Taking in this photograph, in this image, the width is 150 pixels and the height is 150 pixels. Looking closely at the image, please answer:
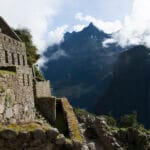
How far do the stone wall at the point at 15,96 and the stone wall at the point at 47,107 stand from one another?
235 centimetres

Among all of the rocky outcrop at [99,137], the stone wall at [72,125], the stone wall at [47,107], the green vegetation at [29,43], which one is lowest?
the rocky outcrop at [99,137]

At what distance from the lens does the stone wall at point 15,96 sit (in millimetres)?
20211

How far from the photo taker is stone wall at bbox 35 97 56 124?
35.3 metres

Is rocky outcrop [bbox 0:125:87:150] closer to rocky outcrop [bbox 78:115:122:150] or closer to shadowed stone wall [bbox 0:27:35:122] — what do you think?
shadowed stone wall [bbox 0:27:35:122]

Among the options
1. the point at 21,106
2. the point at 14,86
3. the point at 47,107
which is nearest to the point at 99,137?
the point at 47,107

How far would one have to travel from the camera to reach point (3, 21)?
169 ft

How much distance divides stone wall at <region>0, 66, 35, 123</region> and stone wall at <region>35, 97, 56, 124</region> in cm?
235

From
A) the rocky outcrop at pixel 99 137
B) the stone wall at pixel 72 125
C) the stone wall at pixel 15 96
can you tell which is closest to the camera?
the stone wall at pixel 15 96

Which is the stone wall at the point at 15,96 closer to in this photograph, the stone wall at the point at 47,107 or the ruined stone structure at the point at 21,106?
the ruined stone structure at the point at 21,106

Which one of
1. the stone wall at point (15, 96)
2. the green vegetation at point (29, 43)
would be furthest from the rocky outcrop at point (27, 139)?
the green vegetation at point (29, 43)

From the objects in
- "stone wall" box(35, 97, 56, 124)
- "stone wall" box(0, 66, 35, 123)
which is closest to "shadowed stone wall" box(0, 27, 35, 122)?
A: "stone wall" box(0, 66, 35, 123)

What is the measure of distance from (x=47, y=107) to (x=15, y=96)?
1160 centimetres

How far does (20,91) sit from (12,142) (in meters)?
15.3

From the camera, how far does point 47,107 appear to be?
36.7m
